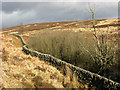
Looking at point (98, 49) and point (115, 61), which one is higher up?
point (98, 49)

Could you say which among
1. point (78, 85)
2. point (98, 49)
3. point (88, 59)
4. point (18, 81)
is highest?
point (98, 49)

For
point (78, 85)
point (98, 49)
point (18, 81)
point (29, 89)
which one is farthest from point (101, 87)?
point (18, 81)

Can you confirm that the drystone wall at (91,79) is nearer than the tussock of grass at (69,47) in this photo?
Yes

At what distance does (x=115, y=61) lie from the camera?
448cm

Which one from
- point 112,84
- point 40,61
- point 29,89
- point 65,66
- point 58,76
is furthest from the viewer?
point 40,61

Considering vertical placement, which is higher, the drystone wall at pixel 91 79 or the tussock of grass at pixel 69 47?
the tussock of grass at pixel 69 47

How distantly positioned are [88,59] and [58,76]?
148 centimetres

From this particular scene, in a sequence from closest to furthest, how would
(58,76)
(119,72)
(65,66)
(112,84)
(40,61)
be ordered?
(112,84) < (119,72) < (58,76) < (65,66) < (40,61)

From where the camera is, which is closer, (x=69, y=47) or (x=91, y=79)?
(x=91, y=79)

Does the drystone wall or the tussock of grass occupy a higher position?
the tussock of grass

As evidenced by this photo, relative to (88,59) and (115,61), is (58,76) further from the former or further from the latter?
(115,61)

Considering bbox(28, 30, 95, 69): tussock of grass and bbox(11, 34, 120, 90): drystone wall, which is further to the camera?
bbox(28, 30, 95, 69): tussock of grass

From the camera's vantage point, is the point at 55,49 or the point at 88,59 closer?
the point at 88,59

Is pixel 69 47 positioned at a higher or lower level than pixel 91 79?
higher
